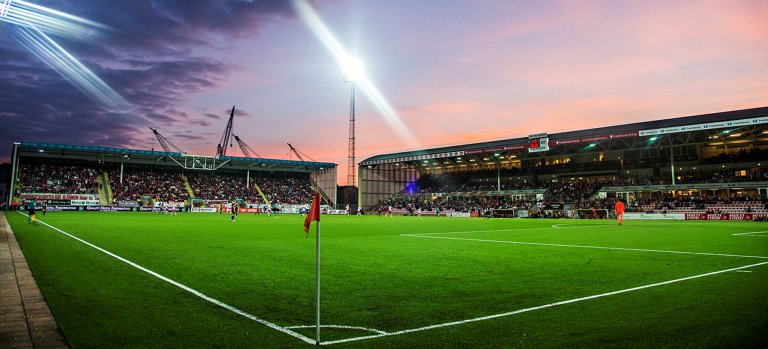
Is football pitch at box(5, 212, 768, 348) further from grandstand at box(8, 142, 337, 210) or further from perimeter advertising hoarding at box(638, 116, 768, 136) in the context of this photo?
grandstand at box(8, 142, 337, 210)

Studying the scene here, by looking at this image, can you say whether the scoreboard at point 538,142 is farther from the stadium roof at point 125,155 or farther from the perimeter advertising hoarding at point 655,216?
the stadium roof at point 125,155

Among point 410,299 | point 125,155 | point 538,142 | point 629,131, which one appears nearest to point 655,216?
point 629,131

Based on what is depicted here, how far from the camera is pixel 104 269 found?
10383 mm

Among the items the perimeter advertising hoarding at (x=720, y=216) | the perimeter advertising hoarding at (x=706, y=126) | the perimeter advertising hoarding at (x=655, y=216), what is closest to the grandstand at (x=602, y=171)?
the perimeter advertising hoarding at (x=706, y=126)

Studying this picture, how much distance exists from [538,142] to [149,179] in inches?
2521

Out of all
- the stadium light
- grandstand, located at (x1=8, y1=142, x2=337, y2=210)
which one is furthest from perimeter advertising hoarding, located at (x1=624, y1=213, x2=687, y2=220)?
grandstand, located at (x1=8, y1=142, x2=337, y2=210)

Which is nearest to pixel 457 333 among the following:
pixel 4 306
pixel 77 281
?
pixel 4 306

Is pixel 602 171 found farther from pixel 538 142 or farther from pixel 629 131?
pixel 629 131

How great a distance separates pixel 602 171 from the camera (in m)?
69.7

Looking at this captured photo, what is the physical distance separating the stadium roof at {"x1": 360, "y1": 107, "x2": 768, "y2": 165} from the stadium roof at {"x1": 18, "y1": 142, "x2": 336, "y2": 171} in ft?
97.9

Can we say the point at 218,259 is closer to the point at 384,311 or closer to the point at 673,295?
the point at 384,311

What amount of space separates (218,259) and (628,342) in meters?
10.6

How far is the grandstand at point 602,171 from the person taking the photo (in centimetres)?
5178

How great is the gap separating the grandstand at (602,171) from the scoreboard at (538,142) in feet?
0.44
